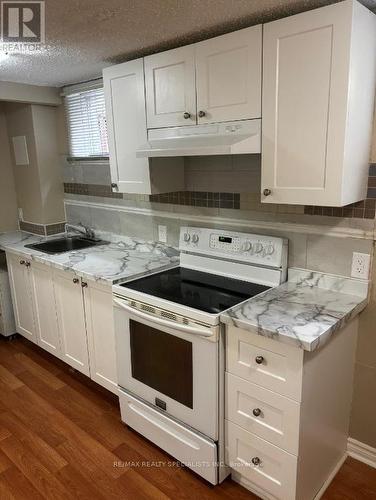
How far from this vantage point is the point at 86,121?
312 centimetres

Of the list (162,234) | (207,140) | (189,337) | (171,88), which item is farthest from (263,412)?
(171,88)

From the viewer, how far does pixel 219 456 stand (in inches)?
72.3

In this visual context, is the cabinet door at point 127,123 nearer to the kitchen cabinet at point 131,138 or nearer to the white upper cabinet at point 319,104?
the kitchen cabinet at point 131,138

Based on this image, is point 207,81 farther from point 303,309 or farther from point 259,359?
point 259,359

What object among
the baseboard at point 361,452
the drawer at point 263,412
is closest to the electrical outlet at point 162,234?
the drawer at point 263,412

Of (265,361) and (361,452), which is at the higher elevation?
(265,361)

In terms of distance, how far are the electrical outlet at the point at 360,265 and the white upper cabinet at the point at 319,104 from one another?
280 mm

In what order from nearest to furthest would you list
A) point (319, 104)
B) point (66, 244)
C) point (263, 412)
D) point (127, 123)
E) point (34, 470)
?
point (319, 104) → point (263, 412) → point (34, 470) → point (127, 123) → point (66, 244)

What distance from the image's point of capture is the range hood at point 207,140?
171 centimetres

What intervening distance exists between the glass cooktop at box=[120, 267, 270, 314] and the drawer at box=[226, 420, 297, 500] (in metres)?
0.58

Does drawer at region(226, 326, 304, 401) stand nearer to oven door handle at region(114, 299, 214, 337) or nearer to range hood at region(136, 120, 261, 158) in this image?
oven door handle at region(114, 299, 214, 337)

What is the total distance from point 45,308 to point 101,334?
2.35 feet

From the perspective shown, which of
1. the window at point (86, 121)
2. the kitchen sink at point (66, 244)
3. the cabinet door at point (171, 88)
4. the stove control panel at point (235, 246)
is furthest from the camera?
the kitchen sink at point (66, 244)

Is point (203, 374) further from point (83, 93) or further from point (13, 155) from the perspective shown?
point (13, 155)
